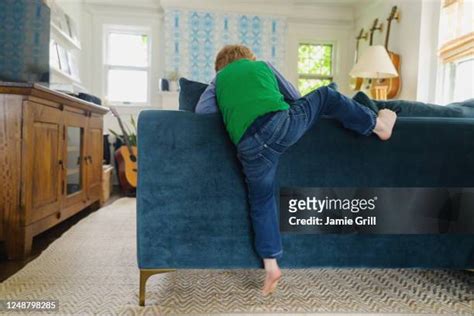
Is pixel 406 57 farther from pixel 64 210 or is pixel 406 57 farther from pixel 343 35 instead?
pixel 64 210

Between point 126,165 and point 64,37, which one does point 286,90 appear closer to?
point 126,165

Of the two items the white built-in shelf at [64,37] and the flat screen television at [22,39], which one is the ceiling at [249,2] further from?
the flat screen television at [22,39]

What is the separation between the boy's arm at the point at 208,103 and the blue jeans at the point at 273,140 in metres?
0.20

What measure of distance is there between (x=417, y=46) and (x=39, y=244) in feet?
11.8

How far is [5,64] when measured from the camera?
1802 millimetres

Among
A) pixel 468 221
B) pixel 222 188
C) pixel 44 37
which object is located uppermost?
pixel 44 37

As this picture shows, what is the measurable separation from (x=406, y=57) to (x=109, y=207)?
3.29 metres

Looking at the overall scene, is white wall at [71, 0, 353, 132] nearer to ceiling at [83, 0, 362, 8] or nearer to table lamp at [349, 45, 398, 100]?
ceiling at [83, 0, 362, 8]

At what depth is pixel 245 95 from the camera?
3.79 ft

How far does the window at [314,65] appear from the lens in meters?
4.91

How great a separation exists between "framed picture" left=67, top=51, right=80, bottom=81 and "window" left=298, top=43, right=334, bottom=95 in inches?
115

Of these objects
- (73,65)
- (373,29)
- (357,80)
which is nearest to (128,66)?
(73,65)

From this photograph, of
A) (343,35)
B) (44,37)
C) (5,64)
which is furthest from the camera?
(343,35)

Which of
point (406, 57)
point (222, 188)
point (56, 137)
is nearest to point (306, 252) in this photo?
point (222, 188)
